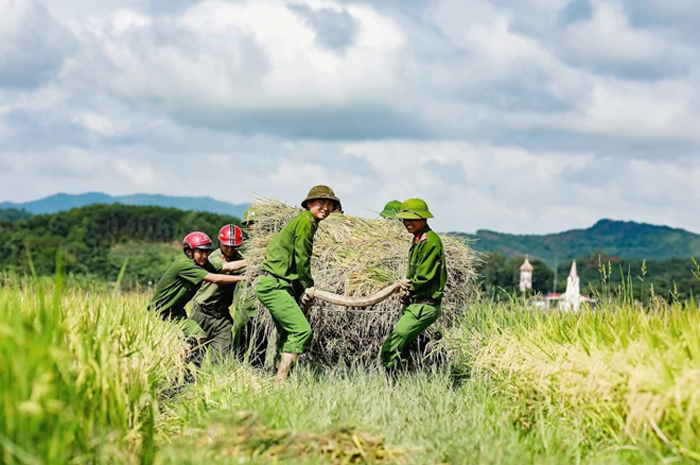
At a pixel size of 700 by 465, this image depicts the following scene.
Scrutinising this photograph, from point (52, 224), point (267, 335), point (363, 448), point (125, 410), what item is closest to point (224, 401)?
point (125, 410)

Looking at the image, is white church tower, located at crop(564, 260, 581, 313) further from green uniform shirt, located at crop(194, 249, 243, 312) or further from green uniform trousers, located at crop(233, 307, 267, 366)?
green uniform shirt, located at crop(194, 249, 243, 312)

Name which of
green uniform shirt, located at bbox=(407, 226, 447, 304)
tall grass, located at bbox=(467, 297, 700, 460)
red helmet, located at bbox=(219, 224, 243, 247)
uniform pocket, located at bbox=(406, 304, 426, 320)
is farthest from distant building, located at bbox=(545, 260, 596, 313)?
red helmet, located at bbox=(219, 224, 243, 247)

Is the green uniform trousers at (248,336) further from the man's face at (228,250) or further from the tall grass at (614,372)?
the tall grass at (614,372)

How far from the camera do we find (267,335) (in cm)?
973

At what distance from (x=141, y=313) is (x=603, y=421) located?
4.88m

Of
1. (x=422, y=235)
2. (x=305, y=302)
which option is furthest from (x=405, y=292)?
(x=305, y=302)

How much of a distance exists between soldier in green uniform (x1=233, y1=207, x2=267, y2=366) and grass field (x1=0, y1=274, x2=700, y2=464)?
1.43 meters

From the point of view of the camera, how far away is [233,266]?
31.8 ft

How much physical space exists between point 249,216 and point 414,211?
274cm

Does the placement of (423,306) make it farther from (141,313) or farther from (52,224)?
(52,224)

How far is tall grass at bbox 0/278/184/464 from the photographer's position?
4.06 meters

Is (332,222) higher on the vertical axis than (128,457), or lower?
higher

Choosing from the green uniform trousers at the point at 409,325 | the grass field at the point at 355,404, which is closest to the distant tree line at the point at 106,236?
the green uniform trousers at the point at 409,325

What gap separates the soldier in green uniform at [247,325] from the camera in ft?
31.3
